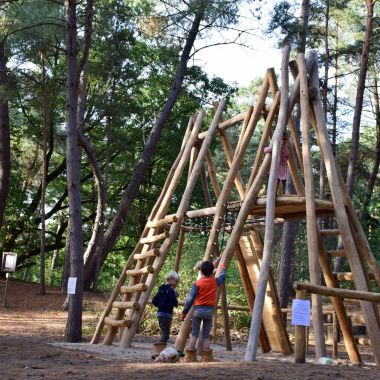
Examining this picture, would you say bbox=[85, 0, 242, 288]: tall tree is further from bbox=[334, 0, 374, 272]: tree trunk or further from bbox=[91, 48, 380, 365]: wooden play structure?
bbox=[91, 48, 380, 365]: wooden play structure

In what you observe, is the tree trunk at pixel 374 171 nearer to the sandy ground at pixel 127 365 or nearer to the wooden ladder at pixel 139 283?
the sandy ground at pixel 127 365

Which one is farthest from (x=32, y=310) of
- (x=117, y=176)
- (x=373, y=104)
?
(x=373, y=104)

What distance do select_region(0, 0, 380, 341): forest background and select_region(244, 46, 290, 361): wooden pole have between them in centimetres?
441

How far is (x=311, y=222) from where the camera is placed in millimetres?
9039

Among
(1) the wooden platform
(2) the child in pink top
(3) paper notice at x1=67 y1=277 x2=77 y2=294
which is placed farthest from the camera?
(3) paper notice at x1=67 y1=277 x2=77 y2=294

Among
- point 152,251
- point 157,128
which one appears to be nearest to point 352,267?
point 152,251

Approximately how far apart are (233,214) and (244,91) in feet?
127

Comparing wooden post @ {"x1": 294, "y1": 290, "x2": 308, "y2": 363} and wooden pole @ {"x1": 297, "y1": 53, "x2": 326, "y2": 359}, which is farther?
wooden pole @ {"x1": 297, "y1": 53, "x2": 326, "y2": 359}

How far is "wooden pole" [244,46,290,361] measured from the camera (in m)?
8.30

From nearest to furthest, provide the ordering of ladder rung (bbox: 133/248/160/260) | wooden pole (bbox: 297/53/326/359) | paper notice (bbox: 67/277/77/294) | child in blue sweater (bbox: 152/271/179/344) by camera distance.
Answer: wooden pole (bbox: 297/53/326/359), child in blue sweater (bbox: 152/271/179/344), ladder rung (bbox: 133/248/160/260), paper notice (bbox: 67/277/77/294)

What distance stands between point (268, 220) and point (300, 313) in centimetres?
172

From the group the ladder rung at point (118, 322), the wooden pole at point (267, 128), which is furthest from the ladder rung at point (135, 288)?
the wooden pole at point (267, 128)

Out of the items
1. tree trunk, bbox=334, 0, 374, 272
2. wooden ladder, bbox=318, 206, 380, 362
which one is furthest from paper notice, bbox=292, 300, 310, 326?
tree trunk, bbox=334, 0, 374, 272

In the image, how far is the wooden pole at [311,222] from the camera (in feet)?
28.2
